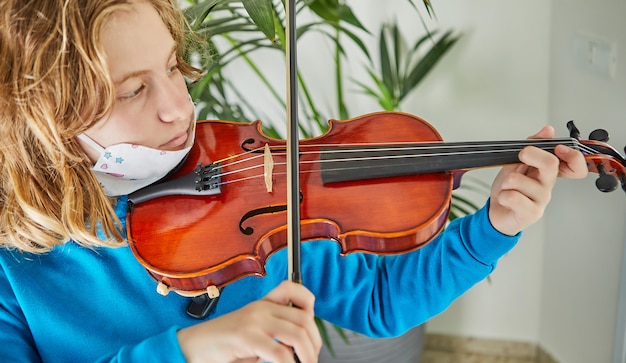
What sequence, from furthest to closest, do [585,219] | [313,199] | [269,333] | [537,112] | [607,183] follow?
[537,112], [585,219], [313,199], [607,183], [269,333]

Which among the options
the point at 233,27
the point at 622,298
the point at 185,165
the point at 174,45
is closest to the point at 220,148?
the point at 185,165

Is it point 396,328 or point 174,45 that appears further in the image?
point 396,328

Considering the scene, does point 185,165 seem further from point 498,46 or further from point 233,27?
point 498,46

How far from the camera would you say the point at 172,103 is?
77 centimetres

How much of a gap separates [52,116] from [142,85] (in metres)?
0.11

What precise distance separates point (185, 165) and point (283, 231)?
17 cm

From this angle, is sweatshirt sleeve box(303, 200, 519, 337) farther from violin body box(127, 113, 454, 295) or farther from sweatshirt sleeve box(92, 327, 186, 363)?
sweatshirt sleeve box(92, 327, 186, 363)

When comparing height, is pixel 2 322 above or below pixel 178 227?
below

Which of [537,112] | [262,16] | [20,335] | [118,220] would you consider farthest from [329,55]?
[20,335]

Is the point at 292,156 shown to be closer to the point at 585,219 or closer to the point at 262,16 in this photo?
the point at 262,16

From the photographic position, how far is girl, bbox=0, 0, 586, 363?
0.72 m

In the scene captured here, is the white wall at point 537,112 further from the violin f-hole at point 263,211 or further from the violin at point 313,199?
the violin f-hole at point 263,211

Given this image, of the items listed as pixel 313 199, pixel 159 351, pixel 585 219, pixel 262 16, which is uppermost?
pixel 262 16

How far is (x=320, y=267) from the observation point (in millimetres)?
945
